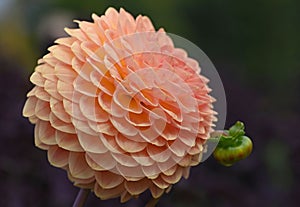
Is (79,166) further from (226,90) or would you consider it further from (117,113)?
(226,90)

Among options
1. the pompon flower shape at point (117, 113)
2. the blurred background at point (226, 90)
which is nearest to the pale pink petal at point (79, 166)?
the pompon flower shape at point (117, 113)

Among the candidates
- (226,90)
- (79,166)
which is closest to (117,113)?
(79,166)

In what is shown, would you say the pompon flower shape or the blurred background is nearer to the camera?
the pompon flower shape

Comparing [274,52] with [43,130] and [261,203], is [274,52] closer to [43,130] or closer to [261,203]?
[261,203]

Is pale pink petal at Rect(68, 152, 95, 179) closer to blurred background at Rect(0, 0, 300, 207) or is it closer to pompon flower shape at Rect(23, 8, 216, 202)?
pompon flower shape at Rect(23, 8, 216, 202)

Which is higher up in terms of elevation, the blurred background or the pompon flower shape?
the pompon flower shape

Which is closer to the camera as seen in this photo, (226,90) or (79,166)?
(79,166)

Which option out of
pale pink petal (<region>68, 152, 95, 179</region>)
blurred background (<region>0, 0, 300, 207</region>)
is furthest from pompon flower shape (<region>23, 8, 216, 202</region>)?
blurred background (<region>0, 0, 300, 207</region>)
